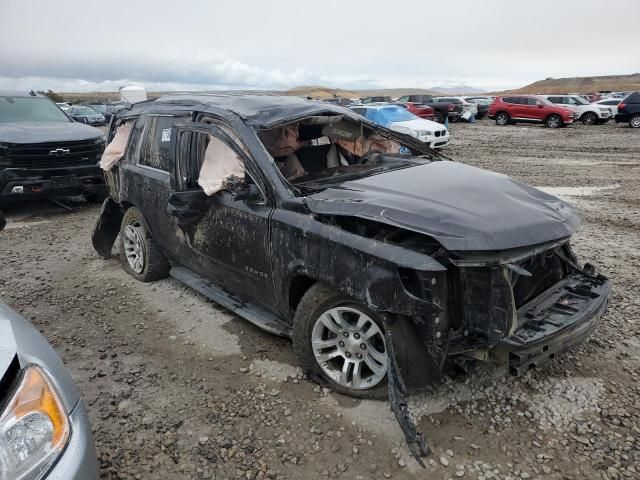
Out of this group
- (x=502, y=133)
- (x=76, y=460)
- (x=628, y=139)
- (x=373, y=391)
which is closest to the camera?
(x=76, y=460)

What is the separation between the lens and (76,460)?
1.76m

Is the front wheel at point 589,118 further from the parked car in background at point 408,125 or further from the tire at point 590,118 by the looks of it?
the parked car in background at point 408,125

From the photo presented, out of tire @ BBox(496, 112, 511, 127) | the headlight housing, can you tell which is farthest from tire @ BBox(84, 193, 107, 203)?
tire @ BBox(496, 112, 511, 127)

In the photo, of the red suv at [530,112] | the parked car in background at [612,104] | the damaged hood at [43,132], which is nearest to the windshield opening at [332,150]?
the damaged hood at [43,132]

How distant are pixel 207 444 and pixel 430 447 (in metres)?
1.28

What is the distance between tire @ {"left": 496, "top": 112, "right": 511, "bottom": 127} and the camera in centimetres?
2533

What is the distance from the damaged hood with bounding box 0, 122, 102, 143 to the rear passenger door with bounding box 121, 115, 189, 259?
12.2 ft

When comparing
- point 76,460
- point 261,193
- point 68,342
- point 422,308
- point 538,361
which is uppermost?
point 261,193

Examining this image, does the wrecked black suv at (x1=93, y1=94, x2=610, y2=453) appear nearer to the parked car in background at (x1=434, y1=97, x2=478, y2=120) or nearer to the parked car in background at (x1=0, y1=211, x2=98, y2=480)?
the parked car in background at (x1=0, y1=211, x2=98, y2=480)

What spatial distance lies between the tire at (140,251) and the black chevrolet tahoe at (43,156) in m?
3.38

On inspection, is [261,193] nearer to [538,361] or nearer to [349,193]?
[349,193]

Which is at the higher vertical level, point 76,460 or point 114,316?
point 76,460

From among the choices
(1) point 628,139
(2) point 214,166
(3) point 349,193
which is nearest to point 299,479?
(3) point 349,193

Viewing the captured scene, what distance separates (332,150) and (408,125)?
11226mm
